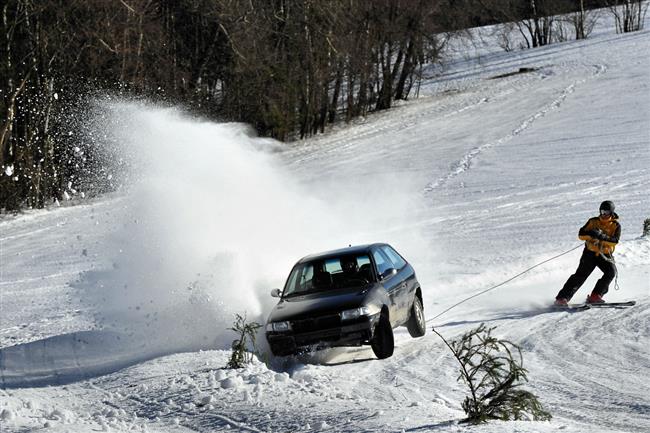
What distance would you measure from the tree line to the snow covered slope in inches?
94.9

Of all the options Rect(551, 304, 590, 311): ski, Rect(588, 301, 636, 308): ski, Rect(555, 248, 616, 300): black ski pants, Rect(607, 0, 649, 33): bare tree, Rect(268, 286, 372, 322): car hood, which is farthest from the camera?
Rect(607, 0, 649, 33): bare tree

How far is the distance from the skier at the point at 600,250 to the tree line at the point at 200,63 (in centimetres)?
2260

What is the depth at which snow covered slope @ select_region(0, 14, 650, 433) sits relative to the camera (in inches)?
385

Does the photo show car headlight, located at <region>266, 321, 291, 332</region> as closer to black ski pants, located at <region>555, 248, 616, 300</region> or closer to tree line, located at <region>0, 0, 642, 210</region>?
black ski pants, located at <region>555, 248, 616, 300</region>

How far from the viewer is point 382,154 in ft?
128

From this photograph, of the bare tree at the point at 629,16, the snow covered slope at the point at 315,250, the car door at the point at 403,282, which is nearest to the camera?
the snow covered slope at the point at 315,250

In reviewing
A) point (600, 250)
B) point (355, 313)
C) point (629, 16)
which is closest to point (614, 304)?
point (600, 250)

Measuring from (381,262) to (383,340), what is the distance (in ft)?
5.59

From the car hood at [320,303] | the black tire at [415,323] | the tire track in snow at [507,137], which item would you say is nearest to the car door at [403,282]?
the black tire at [415,323]

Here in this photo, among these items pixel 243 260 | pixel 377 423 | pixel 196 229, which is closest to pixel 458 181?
pixel 196 229

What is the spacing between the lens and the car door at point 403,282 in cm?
1291

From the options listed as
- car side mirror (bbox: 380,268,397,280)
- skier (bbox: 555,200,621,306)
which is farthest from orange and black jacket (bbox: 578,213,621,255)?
car side mirror (bbox: 380,268,397,280)

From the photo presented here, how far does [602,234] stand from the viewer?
1441cm

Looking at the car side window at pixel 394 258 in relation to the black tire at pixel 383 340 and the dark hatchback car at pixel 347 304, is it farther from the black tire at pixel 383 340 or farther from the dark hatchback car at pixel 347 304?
the black tire at pixel 383 340
